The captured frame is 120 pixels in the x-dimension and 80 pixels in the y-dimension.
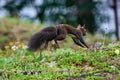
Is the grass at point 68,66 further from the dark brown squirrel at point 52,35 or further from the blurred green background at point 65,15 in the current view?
the blurred green background at point 65,15

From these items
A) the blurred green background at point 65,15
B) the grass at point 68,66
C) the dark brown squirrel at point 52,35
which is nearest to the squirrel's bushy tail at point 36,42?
the dark brown squirrel at point 52,35

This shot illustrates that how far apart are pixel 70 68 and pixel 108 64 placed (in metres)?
0.54

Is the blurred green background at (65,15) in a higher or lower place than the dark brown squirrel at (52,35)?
higher

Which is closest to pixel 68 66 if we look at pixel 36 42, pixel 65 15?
pixel 36 42

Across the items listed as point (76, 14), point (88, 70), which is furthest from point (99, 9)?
point (88, 70)

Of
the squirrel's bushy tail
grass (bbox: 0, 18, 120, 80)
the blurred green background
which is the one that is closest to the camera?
grass (bbox: 0, 18, 120, 80)

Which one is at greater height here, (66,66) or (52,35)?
(52,35)

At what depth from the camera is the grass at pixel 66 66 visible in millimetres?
6117

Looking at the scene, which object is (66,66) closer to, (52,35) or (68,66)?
(68,66)

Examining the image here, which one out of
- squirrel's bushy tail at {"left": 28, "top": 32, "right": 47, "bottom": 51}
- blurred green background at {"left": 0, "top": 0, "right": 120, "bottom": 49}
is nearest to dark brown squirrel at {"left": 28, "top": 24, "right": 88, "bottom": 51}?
squirrel's bushy tail at {"left": 28, "top": 32, "right": 47, "bottom": 51}

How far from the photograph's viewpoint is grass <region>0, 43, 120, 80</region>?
6117 mm

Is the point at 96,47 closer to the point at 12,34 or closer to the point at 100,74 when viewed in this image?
the point at 100,74

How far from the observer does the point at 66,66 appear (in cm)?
660

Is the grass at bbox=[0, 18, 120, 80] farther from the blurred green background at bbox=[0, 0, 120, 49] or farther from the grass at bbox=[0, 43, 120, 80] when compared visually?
the blurred green background at bbox=[0, 0, 120, 49]
